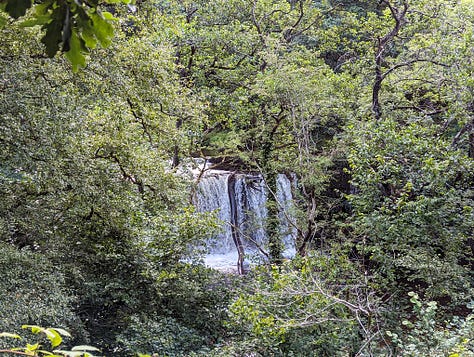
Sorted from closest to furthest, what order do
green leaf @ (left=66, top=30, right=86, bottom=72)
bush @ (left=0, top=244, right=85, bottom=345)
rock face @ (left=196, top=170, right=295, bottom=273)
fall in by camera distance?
green leaf @ (left=66, top=30, right=86, bottom=72) < bush @ (left=0, top=244, right=85, bottom=345) < rock face @ (left=196, top=170, right=295, bottom=273)

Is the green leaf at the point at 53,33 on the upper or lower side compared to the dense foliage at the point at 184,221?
lower

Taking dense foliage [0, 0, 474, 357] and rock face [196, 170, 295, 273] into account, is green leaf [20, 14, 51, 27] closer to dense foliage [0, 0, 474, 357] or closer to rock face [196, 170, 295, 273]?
dense foliage [0, 0, 474, 357]

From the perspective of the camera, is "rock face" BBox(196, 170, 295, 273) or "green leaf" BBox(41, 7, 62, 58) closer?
"green leaf" BBox(41, 7, 62, 58)

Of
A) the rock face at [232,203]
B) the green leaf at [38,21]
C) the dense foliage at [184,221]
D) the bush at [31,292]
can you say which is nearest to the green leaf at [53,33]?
the green leaf at [38,21]

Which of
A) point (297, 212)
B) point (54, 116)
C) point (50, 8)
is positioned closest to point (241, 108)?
point (297, 212)

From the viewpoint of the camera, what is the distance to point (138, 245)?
699cm

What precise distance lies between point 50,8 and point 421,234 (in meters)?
6.30

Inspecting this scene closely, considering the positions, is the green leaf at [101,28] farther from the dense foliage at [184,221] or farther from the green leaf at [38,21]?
the dense foliage at [184,221]

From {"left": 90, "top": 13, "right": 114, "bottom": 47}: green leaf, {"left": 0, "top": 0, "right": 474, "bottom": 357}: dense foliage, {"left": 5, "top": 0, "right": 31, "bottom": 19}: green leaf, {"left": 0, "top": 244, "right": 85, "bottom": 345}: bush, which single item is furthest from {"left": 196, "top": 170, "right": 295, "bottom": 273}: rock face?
{"left": 5, "top": 0, "right": 31, "bottom": 19}: green leaf

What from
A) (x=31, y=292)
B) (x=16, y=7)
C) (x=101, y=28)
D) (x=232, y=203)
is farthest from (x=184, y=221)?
(x=16, y=7)

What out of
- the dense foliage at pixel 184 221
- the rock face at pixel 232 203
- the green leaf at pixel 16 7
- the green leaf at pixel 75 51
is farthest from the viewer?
the rock face at pixel 232 203

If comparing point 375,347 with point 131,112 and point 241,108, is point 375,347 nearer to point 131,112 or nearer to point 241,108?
point 131,112

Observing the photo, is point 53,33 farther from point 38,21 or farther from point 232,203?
point 232,203

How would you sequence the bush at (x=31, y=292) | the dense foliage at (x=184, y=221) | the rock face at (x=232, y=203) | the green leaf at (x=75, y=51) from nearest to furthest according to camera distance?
the green leaf at (x=75, y=51) < the bush at (x=31, y=292) < the dense foliage at (x=184, y=221) < the rock face at (x=232, y=203)
